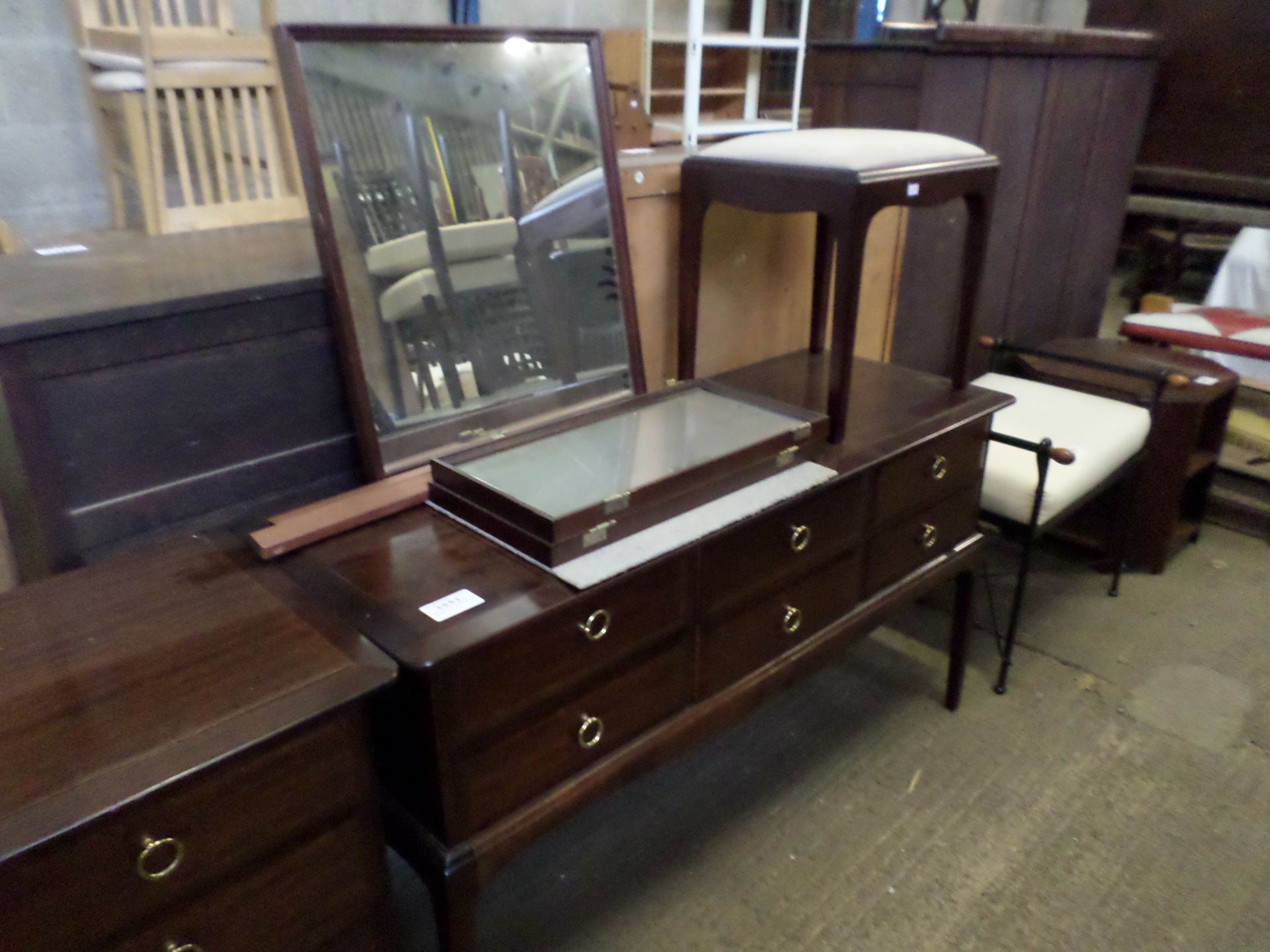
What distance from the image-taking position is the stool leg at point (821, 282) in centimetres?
180

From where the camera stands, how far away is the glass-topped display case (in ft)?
3.56

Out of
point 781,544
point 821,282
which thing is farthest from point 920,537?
point 821,282

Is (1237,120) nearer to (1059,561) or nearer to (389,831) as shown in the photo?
(1059,561)

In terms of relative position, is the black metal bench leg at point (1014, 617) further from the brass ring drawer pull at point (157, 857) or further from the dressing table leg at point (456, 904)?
the brass ring drawer pull at point (157, 857)

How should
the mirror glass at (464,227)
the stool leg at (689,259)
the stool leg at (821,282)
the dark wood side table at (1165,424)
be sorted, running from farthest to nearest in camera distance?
the dark wood side table at (1165,424), the stool leg at (821,282), the stool leg at (689,259), the mirror glass at (464,227)

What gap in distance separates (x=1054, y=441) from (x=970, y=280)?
0.57 metres

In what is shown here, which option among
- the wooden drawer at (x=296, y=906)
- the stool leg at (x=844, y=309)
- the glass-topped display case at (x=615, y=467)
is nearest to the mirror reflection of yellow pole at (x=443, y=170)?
the glass-topped display case at (x=615, y=467)

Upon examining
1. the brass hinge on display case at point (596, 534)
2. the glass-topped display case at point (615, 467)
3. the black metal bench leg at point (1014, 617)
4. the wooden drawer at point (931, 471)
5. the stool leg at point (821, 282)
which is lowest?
the black metal bench leg at point (1014, 617)

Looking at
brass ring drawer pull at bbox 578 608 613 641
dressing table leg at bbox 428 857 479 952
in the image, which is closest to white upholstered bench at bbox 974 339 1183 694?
brass ring drawer pull at bbox 578 608 613 641

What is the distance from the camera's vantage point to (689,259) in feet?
5.30

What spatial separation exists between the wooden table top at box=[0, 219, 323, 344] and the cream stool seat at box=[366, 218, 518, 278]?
9 centimetres

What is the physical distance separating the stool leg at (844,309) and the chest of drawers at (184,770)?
84cm

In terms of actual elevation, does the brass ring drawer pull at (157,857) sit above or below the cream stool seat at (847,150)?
below

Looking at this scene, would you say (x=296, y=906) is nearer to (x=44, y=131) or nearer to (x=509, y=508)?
(x=509, y=508)
